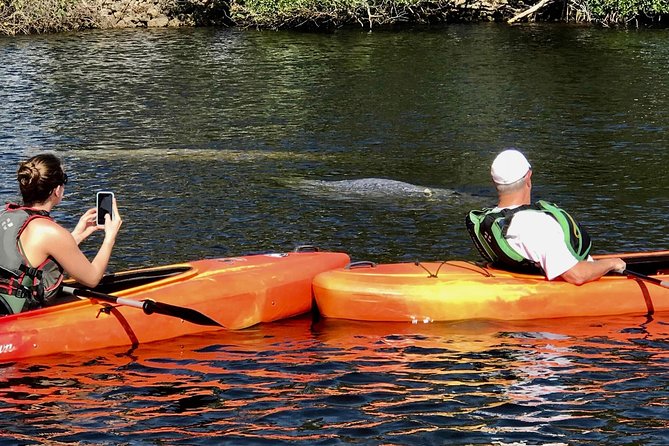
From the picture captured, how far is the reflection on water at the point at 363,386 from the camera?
7.12 meters

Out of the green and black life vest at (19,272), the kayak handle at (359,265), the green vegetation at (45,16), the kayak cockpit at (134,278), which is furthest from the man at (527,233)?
the green vegetation at (45,16)

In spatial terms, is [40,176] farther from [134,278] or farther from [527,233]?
[527,233]

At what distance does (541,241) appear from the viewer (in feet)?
28.9

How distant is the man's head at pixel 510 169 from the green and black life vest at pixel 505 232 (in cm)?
19

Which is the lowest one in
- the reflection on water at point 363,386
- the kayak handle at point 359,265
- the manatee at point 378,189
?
the reflection on water at point 363,386

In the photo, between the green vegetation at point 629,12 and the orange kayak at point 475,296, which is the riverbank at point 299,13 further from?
the orange kayak at point 475,296

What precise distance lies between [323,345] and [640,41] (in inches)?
932

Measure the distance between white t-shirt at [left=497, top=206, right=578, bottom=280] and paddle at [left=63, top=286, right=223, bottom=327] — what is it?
7.98 ft

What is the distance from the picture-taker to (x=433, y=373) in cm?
818

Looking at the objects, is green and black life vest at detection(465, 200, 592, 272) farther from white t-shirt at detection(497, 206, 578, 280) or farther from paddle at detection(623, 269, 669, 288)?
paddle at detection(623, 269, 669, 288)

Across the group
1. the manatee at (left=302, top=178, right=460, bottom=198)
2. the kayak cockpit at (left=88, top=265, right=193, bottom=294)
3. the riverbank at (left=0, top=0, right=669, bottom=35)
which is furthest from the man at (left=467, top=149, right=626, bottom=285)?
the riverbank at (left=0, top=0, right=669, bottom=35)

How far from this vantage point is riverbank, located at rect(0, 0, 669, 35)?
1358 inches

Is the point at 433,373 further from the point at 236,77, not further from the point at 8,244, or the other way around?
the point at 236,77

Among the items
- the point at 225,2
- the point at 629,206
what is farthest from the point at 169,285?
the point at 225,2
